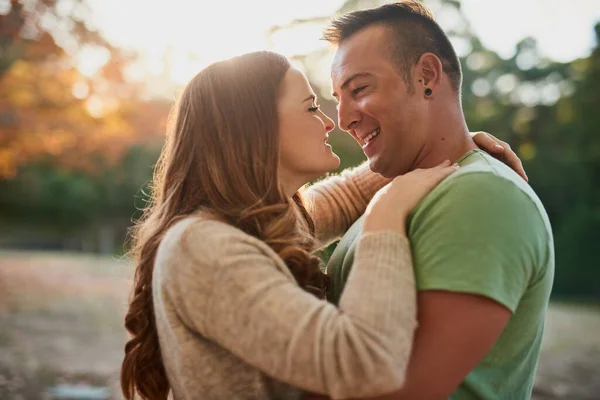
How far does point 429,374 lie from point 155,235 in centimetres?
76

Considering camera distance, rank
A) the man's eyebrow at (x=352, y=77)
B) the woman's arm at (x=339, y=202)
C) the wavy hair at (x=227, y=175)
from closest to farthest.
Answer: the wavy hair at (x=227, y=175) → the man's eyebrow at (x=352, y=77) → the woman's arm at (x=339, y=202)

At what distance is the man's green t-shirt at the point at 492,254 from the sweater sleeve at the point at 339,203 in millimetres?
672

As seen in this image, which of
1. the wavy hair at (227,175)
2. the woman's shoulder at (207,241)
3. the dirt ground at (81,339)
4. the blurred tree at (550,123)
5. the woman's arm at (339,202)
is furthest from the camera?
the blurred tree at (550,123)

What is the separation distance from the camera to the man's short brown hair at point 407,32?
1971 mm

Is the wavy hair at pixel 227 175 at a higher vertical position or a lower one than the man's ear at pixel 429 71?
lower

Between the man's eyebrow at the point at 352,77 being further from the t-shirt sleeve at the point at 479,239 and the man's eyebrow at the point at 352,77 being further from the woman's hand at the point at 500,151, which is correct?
the t-shirt sleeve at the point at 479,239

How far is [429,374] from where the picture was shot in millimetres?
1395

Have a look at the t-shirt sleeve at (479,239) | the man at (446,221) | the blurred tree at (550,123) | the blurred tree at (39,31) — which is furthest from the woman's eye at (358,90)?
the blurred tree at (550,123)

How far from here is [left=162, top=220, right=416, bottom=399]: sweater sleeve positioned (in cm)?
132

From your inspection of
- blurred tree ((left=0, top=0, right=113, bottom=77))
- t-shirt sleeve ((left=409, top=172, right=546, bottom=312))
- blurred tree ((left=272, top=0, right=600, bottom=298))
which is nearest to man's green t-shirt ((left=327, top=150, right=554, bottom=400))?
t-shirt sleeve ((left=409, top=172, right=546, bottom=312))

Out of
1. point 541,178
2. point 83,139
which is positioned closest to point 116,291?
point 83,139

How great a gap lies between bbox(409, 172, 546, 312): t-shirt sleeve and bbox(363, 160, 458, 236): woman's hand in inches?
1.6

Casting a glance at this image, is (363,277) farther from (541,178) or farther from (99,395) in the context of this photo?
(541,178)

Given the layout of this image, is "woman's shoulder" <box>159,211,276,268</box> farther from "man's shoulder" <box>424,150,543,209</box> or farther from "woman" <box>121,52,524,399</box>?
"man's shoulder" <box>424,150,543,209</box>
